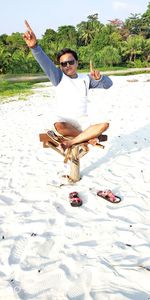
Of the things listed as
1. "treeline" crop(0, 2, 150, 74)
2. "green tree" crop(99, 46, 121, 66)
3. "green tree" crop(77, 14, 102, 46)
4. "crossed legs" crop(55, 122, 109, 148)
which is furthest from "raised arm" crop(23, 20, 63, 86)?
"green tree" crop(77, 14, 102, 46)

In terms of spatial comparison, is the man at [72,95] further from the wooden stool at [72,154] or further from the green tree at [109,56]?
the green tree at [109,56]

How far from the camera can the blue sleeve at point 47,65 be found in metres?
4.39

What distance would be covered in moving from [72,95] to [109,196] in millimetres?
1647

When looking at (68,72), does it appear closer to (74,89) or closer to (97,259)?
(74,89)

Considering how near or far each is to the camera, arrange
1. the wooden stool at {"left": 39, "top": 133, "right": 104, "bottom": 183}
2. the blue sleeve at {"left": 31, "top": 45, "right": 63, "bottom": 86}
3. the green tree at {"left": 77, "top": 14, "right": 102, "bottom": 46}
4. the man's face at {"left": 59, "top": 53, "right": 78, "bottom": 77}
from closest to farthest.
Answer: the blue sleeve at {"left": 31, "top": 45, "right": 63, "bottom": 86}, the man's face at {"left": 59, "top": 53, "right": 78, "bottom": 77}, the wooden stool at {"left": 39, "top": 133, "right": 104, "bottom": 183}, the green tree at {"left": 77, "top": 14, "right": 102, "bottom": 46}

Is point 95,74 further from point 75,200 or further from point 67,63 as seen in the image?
point 75,200

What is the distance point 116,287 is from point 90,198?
2084 millimetres

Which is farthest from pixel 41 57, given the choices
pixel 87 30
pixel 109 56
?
pixel 87 30

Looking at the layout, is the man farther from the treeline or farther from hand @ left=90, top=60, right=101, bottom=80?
the treeline

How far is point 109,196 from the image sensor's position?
5102mm

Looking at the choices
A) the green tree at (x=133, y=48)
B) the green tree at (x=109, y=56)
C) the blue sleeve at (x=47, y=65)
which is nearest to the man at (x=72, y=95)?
the blue sleeve at (x=47, y=65)

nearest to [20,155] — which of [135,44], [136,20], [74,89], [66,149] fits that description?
[66,149]

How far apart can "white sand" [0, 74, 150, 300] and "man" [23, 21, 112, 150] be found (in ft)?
3.31

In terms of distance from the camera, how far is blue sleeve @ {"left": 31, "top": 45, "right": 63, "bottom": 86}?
4.39 metres
